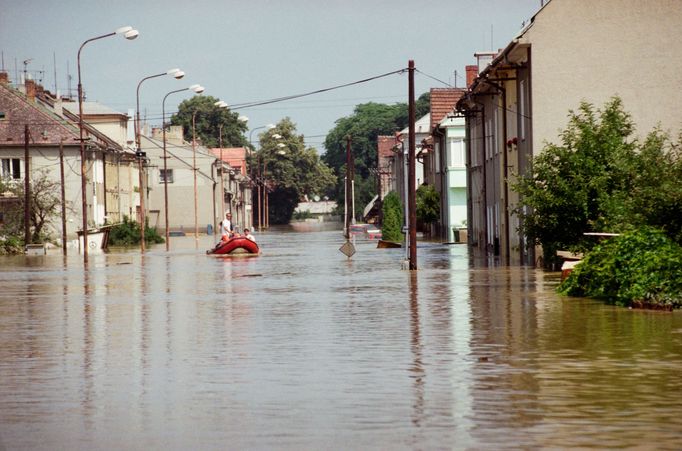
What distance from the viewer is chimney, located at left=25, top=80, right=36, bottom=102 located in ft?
279

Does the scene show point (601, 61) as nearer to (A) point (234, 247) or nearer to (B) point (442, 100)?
(A) point (234, 247)

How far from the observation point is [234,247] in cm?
5512

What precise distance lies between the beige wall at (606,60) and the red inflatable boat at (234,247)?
18.5m

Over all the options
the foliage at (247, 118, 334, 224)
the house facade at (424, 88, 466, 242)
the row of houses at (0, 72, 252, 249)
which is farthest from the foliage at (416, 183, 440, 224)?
the foliage at (247, 118, 334, 224)

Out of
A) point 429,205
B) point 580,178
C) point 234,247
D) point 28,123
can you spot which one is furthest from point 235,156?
point 580,178

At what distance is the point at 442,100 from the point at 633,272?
6836cm

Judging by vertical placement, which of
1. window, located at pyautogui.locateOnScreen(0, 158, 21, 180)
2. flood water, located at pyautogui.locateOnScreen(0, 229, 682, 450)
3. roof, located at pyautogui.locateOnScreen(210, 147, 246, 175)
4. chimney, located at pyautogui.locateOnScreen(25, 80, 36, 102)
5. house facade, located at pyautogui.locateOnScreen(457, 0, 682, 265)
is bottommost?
flood water, located at pyautogui.locateOnScreen(0, 229, 682, 450)

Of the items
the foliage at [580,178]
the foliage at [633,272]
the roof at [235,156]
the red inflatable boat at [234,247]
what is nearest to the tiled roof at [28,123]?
the red inflatable boat at [234,247]

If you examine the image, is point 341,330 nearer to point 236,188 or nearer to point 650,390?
point 650,390

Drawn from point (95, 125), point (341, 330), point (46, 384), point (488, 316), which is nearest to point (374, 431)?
point (46, 384)

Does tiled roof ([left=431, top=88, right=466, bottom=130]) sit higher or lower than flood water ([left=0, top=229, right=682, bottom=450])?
higher

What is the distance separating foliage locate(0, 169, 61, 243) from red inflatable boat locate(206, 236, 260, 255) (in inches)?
691

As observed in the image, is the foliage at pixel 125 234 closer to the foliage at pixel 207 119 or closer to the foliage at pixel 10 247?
the foliage at pixel 10 247

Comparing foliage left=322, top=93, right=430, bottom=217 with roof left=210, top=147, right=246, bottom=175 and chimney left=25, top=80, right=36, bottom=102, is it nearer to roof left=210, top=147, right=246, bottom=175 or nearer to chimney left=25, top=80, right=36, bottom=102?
roof left=210, top=147, right=246, bottom=175
